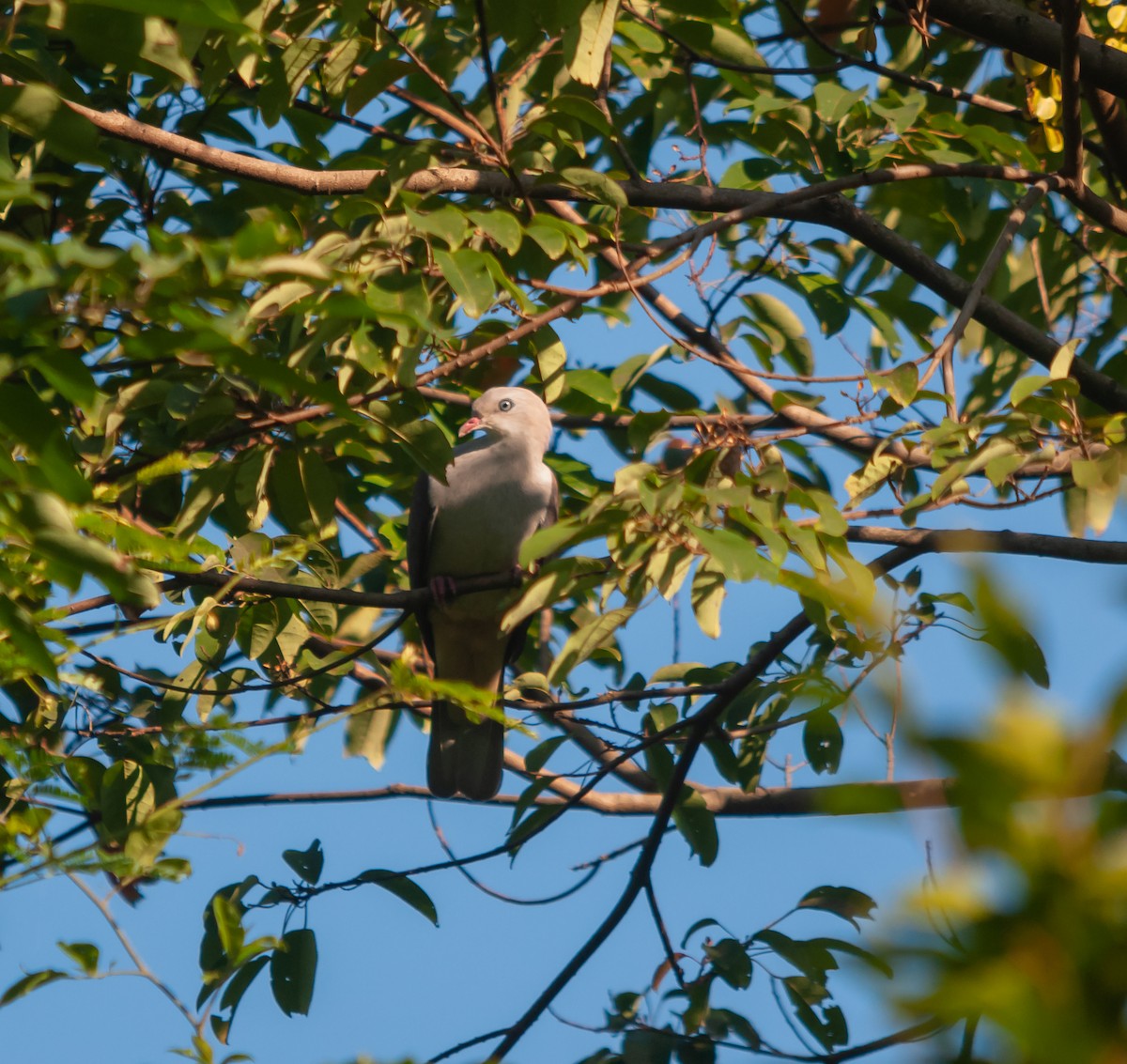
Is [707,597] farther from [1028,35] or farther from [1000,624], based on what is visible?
[1000,624]

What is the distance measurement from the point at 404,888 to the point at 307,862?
0.99 ft

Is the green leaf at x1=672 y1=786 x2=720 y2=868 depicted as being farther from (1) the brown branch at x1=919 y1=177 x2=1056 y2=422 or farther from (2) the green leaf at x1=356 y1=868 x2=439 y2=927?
(1) the brown branch at x1=919 y1=177 x2=1056 y2=422

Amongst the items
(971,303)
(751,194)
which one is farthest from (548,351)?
(971,303)

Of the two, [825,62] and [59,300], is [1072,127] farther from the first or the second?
[59,300]

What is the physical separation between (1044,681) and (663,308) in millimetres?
2819

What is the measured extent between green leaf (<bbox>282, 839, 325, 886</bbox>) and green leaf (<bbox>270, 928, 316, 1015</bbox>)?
174mm

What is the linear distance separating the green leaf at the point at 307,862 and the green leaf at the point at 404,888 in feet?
0.44

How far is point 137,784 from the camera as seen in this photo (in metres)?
4.12

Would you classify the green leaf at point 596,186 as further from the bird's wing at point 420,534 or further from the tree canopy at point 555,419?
the bird's wing at point 420,534

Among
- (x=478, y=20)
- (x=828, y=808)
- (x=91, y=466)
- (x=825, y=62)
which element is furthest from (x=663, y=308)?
(x=828, y=808)

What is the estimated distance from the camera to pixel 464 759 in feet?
19.4

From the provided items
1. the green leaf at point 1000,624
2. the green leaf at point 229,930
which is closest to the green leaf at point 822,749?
the green leaf at point 229,930

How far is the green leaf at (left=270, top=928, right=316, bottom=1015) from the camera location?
3707 mm

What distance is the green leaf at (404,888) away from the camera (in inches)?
155
